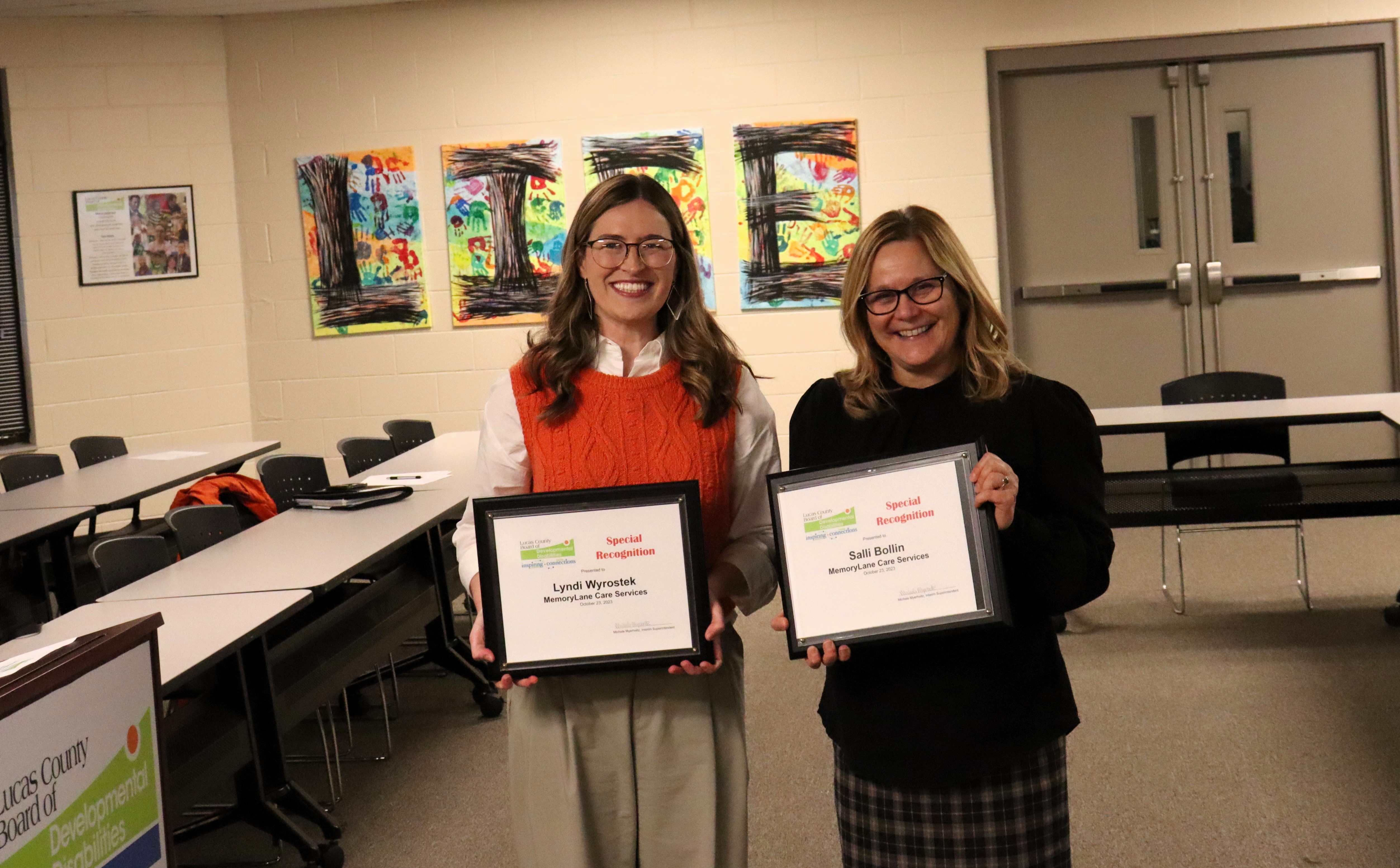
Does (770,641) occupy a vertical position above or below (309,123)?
below

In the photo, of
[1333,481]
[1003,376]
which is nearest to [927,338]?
[1003,376]

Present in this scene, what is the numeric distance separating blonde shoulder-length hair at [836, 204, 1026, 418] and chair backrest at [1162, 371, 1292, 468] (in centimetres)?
366

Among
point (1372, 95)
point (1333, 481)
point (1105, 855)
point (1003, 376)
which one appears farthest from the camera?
point (1372, 95)

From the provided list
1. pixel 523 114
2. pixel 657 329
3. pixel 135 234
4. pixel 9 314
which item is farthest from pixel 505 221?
pixel 657 329

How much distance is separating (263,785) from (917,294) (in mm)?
2323

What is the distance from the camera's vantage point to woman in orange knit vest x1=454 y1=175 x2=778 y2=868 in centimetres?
176

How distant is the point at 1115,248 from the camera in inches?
269

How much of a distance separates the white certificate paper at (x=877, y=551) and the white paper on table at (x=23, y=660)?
3.09 feet

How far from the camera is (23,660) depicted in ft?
5.05

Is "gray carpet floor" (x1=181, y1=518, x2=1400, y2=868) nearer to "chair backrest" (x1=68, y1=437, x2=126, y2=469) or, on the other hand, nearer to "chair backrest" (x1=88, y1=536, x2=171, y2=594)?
"chair backrest" (x1=88, y1=536, x2=171, y2=594)

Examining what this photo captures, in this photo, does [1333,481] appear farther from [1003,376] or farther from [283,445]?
[283,445]

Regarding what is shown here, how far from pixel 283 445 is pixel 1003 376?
6.25 meters

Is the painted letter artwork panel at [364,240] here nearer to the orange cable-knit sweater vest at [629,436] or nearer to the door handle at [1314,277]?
the door handle at [1314,277]

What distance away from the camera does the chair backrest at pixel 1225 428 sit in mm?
5113
